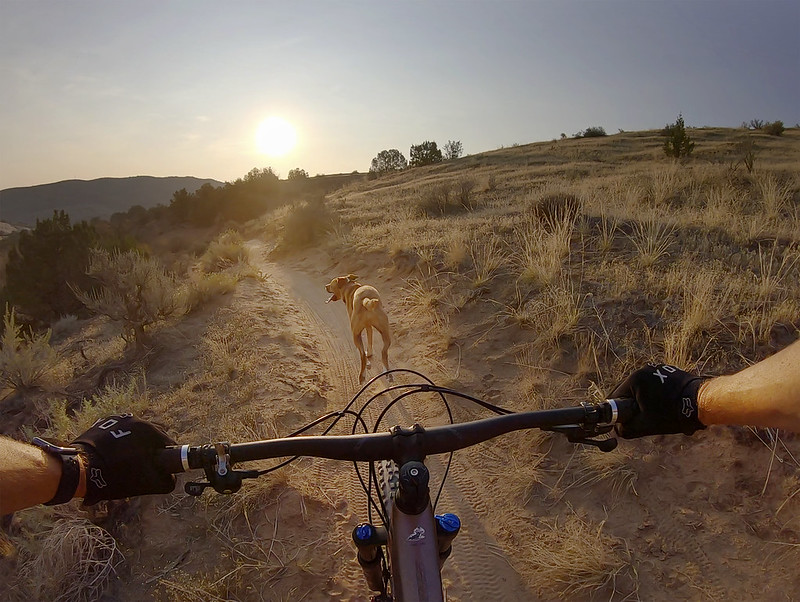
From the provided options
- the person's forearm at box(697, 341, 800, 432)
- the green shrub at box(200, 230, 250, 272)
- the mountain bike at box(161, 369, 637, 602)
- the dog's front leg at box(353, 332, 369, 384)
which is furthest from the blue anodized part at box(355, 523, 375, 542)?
the green shrub at box(200, 230, 250, 272)

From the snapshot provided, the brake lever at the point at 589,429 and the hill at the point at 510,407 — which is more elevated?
the brake lever at the point at 589,429

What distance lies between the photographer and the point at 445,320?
6711mm

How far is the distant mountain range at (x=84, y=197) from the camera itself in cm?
9781

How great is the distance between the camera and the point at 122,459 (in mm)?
1450

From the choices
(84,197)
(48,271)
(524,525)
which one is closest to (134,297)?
(524,525)

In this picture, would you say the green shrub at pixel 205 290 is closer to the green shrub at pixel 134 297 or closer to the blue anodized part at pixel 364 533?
the green shrub at pixel 134 297

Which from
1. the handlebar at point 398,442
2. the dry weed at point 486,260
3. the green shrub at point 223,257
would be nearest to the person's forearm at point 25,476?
the handlebar at point 398,442

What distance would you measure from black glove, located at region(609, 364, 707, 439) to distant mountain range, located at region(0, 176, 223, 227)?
10583 centimetres

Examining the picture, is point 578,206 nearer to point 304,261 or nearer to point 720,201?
point 720,201

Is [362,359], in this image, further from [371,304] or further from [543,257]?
[543,257]

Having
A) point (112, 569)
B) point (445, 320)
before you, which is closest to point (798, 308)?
point (445, 320)

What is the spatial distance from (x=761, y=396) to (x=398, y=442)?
1.04 m

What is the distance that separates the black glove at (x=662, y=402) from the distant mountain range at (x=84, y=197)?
106 m

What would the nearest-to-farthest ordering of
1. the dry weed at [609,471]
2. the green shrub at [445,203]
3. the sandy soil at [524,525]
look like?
the sandy soil at [524,525] < the dry weed at [609,471] < the green shrub at [445,203]
